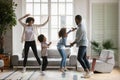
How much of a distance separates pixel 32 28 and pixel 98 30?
2.78m

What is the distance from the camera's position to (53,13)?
9.72 meters

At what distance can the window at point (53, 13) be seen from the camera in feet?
31.8

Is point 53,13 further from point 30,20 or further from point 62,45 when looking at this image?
point 30,20

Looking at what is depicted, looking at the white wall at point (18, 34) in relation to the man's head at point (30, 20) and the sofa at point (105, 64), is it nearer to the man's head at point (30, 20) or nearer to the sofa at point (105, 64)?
the man's head at point (30, 20)

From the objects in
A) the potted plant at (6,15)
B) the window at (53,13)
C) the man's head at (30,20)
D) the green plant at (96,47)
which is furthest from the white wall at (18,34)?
the green plant at (96,47)

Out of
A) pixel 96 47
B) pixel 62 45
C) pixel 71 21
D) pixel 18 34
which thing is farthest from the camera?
pixel 71 21

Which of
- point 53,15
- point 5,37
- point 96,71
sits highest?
point 53,15

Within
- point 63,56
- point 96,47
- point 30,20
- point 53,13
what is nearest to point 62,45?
point 63,56

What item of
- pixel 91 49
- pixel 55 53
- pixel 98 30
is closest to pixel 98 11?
pixel 98 30

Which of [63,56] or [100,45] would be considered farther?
[100,45]

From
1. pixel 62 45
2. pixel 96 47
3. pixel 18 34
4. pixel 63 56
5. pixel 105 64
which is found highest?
pixel 18 34

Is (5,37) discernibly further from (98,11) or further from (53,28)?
(98,11)

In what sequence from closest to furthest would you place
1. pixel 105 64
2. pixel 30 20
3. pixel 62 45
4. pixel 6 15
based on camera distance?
1. pixel 30 20
2. pixel 62 45
3. pixel 105 64
4. pixel 6 15

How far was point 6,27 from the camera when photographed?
8.95 meters
